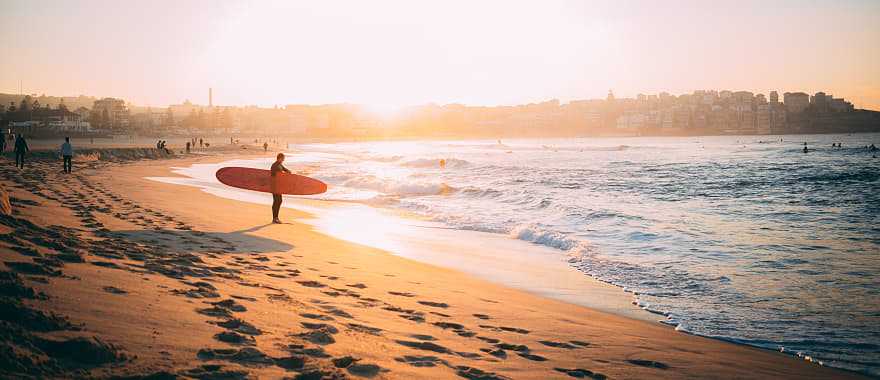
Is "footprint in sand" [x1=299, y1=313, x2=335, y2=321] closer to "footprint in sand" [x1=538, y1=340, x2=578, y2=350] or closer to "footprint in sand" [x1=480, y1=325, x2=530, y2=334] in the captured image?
"footprint in sand" [x1=480, y1=325, x2=530, y2=334]

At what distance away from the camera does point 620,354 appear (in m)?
4.65

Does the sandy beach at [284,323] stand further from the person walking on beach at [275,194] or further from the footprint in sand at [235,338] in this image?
the person walking on beach at [275,194]

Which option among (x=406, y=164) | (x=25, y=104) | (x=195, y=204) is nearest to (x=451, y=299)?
(x=195, y=204)

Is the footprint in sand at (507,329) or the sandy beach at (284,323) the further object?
the footprint in sand at (507,329)

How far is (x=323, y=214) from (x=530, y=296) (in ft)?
29.9

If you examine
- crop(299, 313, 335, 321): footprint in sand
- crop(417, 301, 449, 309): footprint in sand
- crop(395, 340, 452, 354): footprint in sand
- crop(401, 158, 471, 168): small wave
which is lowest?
crop(417, 301, 449, 309): footprint in sand

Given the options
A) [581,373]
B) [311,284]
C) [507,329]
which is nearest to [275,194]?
[311,284]

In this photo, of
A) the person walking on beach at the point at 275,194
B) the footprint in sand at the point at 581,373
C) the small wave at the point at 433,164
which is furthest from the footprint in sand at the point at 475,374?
the small wave at the point at 433,164

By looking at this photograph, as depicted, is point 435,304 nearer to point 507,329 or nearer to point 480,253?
point 507,329

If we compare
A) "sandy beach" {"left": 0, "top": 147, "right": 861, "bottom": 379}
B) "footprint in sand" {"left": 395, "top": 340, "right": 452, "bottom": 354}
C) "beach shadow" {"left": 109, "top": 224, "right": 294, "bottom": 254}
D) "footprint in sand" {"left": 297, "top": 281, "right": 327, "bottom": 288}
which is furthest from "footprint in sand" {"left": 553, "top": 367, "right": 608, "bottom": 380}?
"beach shadow" {"left": 109, "top": 224, "right": 294, "bottom": 254}

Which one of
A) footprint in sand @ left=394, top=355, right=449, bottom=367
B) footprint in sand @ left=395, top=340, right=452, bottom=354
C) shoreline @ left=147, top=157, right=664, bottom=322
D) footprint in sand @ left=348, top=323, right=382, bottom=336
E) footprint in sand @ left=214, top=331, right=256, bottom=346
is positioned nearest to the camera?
footprint in sand @ left=214, top=331, right=256, bottom=346

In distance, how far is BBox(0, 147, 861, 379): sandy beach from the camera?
127 inches

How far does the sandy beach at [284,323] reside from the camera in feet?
10.6

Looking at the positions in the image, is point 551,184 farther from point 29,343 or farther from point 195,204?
→ point 29,343
